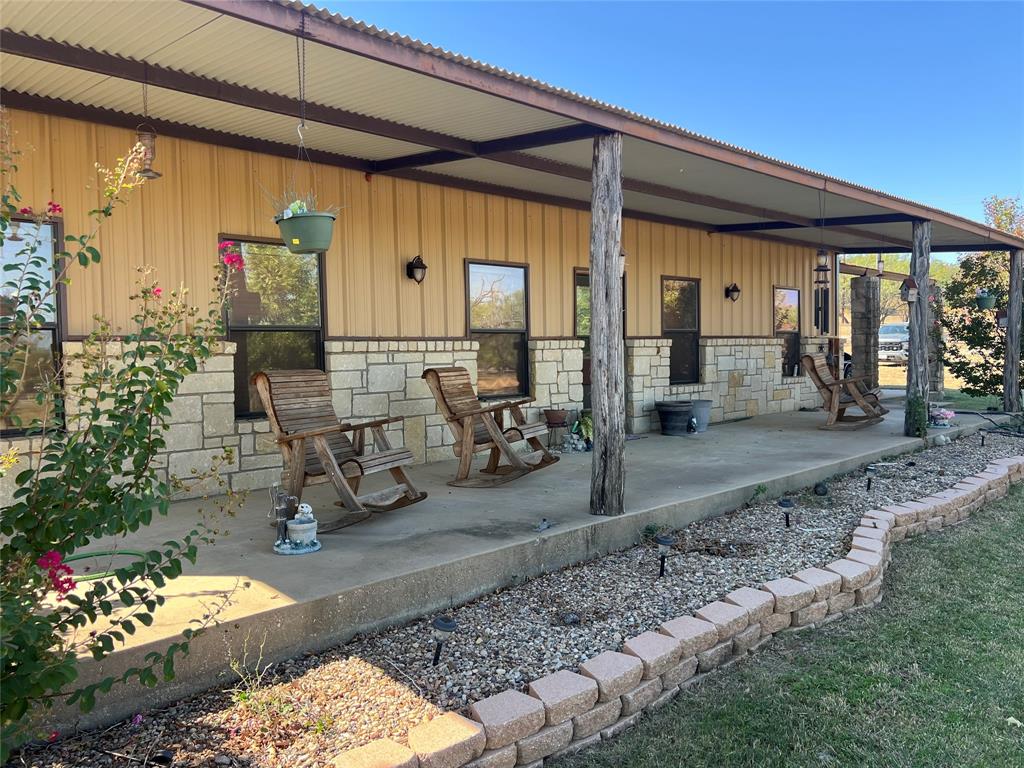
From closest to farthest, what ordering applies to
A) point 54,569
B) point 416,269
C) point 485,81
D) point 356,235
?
1. point 54,569
2. point 485,81
3. point 356,235
4. point 416,269

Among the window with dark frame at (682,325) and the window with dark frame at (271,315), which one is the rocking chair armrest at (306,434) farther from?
the window with dark frame at (682,325)

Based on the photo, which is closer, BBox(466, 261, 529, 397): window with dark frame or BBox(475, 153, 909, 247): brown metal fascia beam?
BBox(475, 153, 909, 247): brown metal fascia beam

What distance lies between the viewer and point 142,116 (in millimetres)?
5207

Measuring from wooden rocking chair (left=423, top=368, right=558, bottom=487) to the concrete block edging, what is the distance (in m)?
2.42

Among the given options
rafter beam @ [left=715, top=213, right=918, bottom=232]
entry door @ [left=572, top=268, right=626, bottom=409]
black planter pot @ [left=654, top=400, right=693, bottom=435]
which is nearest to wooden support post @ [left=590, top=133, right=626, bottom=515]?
entry door @ [left=572, top=268, right=626, bottom=409]

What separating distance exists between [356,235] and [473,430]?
2018 millimetres

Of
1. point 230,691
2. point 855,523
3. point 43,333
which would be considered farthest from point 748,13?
point 230,691

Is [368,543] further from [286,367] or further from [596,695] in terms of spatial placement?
[286,367]

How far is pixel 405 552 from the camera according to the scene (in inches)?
157

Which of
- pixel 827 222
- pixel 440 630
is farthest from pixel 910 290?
pixel 440 630

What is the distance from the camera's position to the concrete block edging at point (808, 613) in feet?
8.11

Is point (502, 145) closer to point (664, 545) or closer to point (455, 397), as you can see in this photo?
point (455, 397)

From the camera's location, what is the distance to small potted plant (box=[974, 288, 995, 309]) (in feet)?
37.0

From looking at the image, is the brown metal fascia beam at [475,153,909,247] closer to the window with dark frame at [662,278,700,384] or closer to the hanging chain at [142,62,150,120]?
the window with dark frame at [662,278,700,384]
